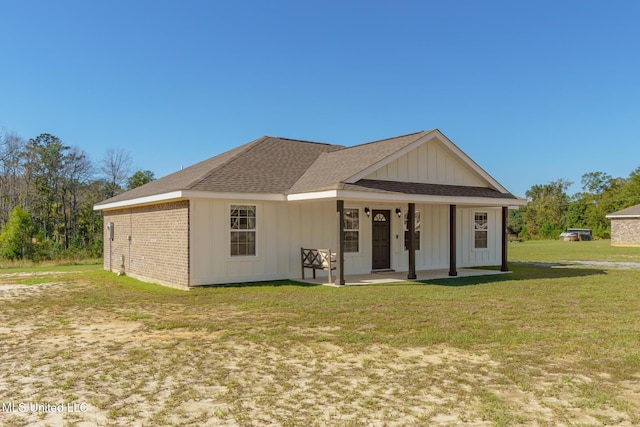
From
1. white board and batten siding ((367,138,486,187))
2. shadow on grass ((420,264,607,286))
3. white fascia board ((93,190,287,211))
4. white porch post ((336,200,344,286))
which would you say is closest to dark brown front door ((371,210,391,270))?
white board and batten siding ((367,138,486,187))

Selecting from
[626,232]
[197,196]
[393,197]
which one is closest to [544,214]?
[626,232]

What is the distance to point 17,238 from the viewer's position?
962 inches

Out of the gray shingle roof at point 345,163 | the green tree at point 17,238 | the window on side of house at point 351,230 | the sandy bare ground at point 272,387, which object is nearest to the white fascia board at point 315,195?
the gray shingle roof at point 345,163

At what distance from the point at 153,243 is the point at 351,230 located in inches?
248

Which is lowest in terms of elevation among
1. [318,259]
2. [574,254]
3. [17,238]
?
[574,254]

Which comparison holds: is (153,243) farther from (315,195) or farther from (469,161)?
(469,161)

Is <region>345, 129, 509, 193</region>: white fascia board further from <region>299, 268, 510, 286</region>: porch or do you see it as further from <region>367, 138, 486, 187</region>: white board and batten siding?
<region>299, 268, 510, 286</region>: porch

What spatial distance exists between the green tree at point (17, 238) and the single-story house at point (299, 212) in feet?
26.0

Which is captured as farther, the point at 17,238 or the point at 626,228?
the point at 626,228

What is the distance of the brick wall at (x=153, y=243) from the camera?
13.7 m

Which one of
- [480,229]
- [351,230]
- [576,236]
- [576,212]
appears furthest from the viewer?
[576,212]

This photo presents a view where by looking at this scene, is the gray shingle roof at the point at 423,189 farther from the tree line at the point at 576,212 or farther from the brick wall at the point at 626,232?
the tree line at the point at 576,212

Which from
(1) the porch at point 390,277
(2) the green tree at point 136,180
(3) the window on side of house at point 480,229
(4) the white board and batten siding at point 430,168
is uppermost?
(2) the green tree at point 136,180

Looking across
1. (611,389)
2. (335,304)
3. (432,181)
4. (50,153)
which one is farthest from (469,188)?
(50,153)
